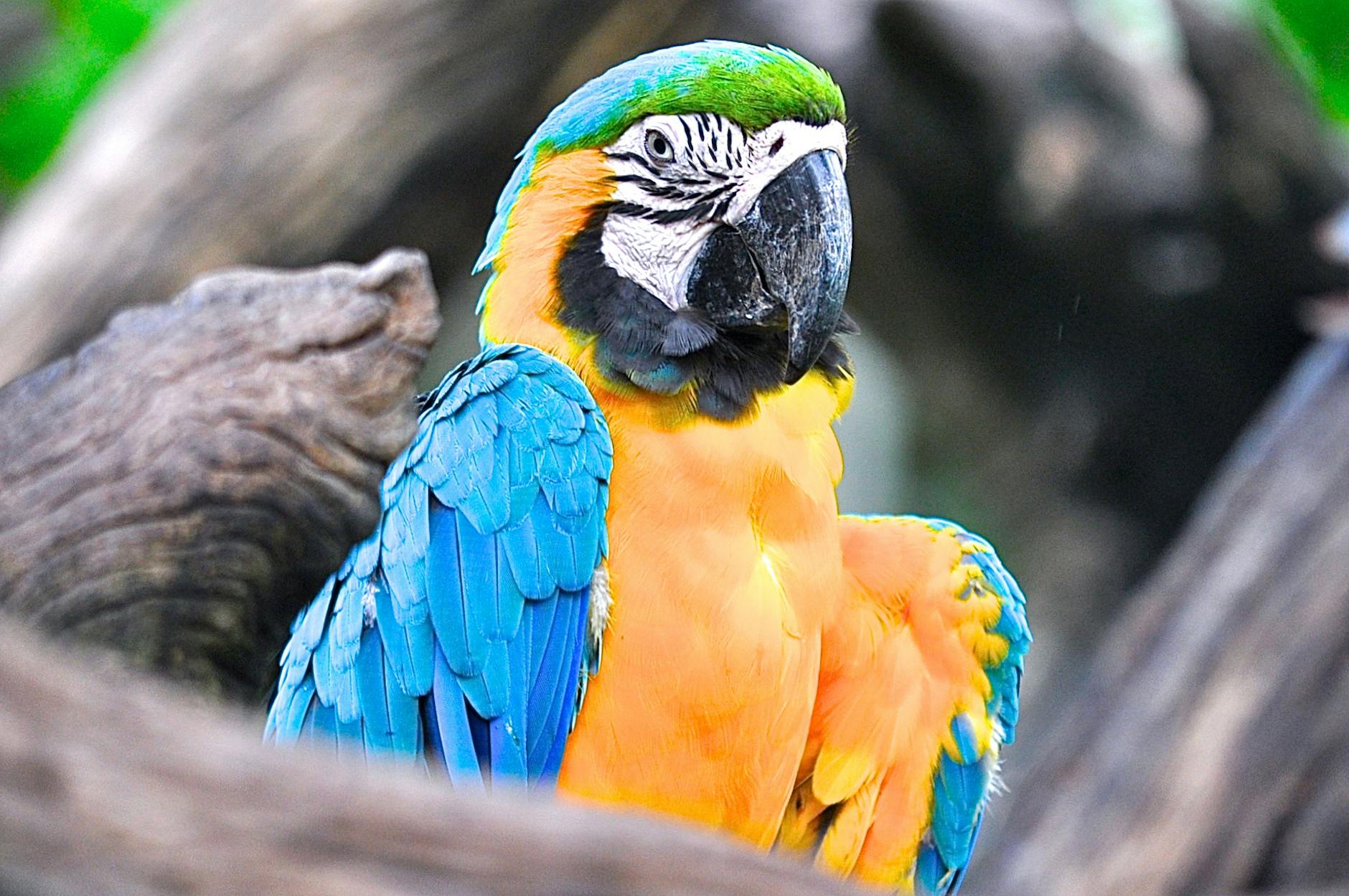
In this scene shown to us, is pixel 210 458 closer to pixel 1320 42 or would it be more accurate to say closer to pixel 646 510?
pixel 646 510

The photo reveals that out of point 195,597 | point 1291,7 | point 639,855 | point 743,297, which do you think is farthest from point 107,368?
point 1291,7

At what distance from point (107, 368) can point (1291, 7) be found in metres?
3.97

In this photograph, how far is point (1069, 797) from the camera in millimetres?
3383

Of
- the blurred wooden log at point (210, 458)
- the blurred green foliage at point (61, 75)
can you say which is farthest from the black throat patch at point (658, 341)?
the blurred green foliage at point (61, 75)

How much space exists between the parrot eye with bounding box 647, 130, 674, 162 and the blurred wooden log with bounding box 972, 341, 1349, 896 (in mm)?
2063

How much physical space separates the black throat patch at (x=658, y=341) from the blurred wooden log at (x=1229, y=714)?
1758 millimetres

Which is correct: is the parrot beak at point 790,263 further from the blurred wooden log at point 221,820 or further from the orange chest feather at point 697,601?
the blurred wooden log at point 221,820

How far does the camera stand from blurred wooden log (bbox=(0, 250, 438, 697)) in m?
1.52

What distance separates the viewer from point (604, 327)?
1940 mm

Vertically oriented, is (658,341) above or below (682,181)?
below

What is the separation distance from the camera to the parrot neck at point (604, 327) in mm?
1917

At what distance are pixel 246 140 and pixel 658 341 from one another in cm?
216

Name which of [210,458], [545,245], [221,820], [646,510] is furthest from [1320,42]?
[221,820]

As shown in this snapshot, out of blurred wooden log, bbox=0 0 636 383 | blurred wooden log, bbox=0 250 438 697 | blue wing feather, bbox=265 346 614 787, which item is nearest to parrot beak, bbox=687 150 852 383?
blue wing feather, bbox=265 346 614 787
